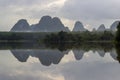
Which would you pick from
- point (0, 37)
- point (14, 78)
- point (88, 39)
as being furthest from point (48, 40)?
point (14, 78)

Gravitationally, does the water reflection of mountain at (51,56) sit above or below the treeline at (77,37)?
below

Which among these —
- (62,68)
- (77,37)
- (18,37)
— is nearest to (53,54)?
(62,68)

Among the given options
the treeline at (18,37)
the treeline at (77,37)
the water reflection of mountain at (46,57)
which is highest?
the treeline at (77,37)

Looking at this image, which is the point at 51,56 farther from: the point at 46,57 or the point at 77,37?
the point at 77,37

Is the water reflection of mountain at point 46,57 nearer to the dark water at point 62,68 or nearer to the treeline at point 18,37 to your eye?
the dark water at point 62,68

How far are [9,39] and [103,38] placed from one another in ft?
125

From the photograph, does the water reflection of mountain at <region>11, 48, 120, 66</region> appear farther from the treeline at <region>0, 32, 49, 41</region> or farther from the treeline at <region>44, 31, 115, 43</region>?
the treeline at <region>0, 32, 49, 41</region>

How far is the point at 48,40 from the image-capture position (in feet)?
278

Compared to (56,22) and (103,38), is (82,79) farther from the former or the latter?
(56,22)

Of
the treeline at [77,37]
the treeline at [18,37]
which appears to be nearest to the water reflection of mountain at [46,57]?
the treeline at [77,37]

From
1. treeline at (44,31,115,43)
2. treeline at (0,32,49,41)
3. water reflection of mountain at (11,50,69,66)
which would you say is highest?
treeline at (44,31,115,43)

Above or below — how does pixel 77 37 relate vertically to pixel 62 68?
above

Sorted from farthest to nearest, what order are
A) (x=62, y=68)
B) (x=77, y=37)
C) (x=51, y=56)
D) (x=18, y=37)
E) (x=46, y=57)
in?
(x=18, y=37)
(x=77, y=37)
(x=51, y=56)
(x=46, y=57)
(x=62, y=68)

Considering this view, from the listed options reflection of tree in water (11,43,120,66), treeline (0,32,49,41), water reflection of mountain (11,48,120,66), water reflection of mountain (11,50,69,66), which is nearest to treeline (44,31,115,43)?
treeline (0,32,49,41)
